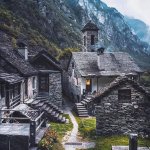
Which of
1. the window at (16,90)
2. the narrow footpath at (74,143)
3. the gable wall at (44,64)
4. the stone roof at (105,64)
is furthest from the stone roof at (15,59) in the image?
the stone roof at (105,64)

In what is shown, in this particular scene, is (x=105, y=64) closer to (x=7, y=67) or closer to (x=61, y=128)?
(x=61, y=128)

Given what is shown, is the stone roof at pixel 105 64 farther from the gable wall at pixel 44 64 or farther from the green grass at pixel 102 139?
the green grass at pixel 102 139

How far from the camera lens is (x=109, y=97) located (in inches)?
988

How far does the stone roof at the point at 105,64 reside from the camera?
42.1m

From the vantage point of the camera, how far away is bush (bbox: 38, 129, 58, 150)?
→ 66.2 ft

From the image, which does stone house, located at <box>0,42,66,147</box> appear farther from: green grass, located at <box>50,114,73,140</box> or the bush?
green grass, located at <box>50,114,73,140</box>

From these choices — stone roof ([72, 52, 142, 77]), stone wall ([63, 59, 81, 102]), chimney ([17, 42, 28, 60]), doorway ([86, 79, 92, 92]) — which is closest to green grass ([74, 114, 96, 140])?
doorway ([86, 79, 92, 92])

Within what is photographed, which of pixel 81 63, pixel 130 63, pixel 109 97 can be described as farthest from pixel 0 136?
pixel 130 63

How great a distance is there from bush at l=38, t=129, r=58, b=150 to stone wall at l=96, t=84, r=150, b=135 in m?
4.25

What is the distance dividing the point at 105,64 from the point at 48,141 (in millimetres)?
24087

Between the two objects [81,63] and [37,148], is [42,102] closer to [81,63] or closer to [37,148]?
[81,63]

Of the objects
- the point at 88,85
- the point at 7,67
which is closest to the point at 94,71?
the point at 88,85

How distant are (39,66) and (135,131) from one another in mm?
15960

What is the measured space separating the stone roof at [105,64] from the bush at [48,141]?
1867 cm
